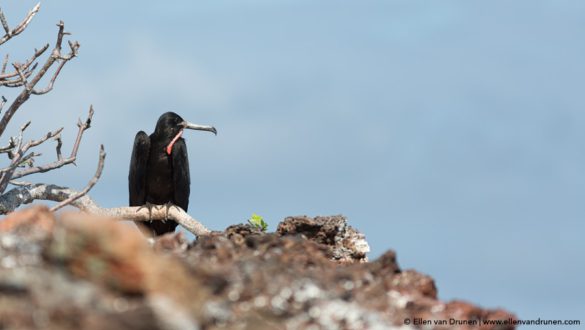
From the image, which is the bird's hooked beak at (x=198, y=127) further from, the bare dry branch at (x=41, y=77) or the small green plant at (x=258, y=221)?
the small green plant at (x=258, y=221)

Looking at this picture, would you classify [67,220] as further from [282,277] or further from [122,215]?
[122,215]

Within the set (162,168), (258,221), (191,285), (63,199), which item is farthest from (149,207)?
(191,285)

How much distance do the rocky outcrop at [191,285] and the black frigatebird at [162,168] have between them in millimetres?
9150

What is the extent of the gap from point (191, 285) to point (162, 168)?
11844 mm

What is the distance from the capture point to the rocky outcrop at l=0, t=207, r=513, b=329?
414cm

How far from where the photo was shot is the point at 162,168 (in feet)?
52.7

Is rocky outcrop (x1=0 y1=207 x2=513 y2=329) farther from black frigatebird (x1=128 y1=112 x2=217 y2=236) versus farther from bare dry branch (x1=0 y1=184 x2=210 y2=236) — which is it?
black frigatebird (x1=128 y1=112 x2=217 y2=236)

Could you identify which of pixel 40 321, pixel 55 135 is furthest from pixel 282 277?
pixel 55 135

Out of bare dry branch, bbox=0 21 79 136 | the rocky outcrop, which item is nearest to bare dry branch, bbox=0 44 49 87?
bare dry branch, bbox=0 21 79 136

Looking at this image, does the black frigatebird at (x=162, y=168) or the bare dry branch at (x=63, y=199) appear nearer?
the bare dry branch at (x=63, y=199)

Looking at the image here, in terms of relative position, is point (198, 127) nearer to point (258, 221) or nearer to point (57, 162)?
point (57, 162)

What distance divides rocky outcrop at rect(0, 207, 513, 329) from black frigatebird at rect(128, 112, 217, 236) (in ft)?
30.0

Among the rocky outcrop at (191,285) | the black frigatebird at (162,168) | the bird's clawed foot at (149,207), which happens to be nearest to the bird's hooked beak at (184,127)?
the black frigatebird at (162,168)

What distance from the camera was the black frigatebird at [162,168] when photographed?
1600cm
